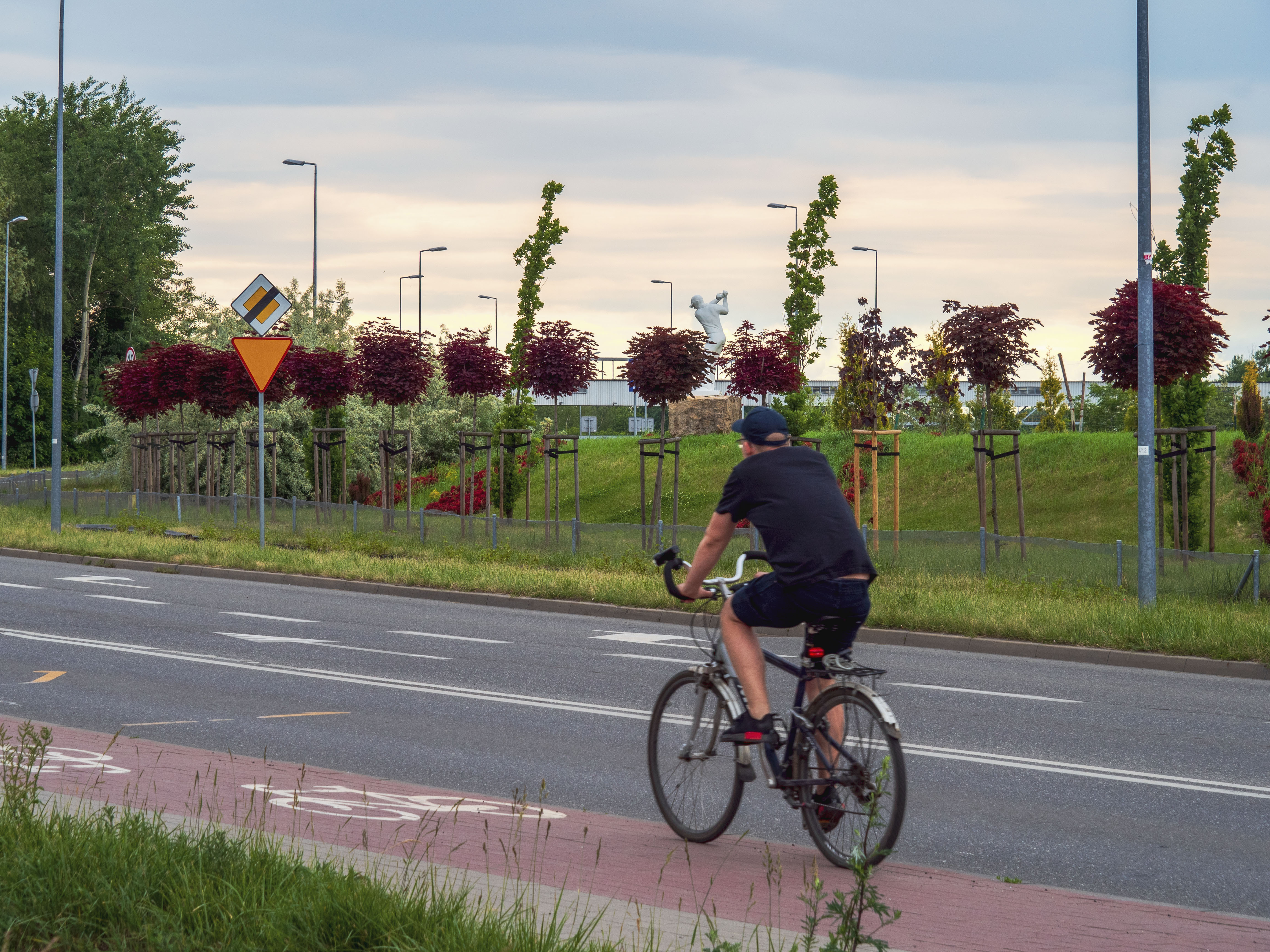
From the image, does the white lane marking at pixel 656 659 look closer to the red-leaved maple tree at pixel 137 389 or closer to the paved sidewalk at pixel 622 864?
the paved sidewalk at pixel 622 864

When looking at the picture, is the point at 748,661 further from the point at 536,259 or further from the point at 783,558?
the point at 536,259

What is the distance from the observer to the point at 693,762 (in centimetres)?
639

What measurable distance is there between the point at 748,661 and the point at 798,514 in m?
0.68

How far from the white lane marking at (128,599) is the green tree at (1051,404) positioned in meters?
37.1

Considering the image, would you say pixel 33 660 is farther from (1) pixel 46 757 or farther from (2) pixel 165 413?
(2) pixel 165 413

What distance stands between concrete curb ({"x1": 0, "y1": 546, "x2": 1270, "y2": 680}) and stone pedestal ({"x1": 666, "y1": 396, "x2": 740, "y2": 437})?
26270mm

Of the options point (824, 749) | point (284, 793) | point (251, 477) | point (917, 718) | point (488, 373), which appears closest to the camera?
point (824, 749)

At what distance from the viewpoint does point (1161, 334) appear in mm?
19203

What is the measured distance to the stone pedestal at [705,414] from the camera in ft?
157

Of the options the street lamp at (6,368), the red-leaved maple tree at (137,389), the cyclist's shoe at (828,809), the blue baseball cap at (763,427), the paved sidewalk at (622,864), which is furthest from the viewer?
the street lamp at (6,368)

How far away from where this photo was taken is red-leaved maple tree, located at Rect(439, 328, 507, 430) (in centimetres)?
3052

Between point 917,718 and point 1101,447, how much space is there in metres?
31.9

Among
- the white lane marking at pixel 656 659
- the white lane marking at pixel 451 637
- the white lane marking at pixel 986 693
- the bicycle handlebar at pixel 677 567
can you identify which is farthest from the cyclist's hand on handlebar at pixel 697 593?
the white lane marking at pixel 451 637

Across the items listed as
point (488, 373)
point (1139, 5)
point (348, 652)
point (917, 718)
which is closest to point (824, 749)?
point (917, 718)
